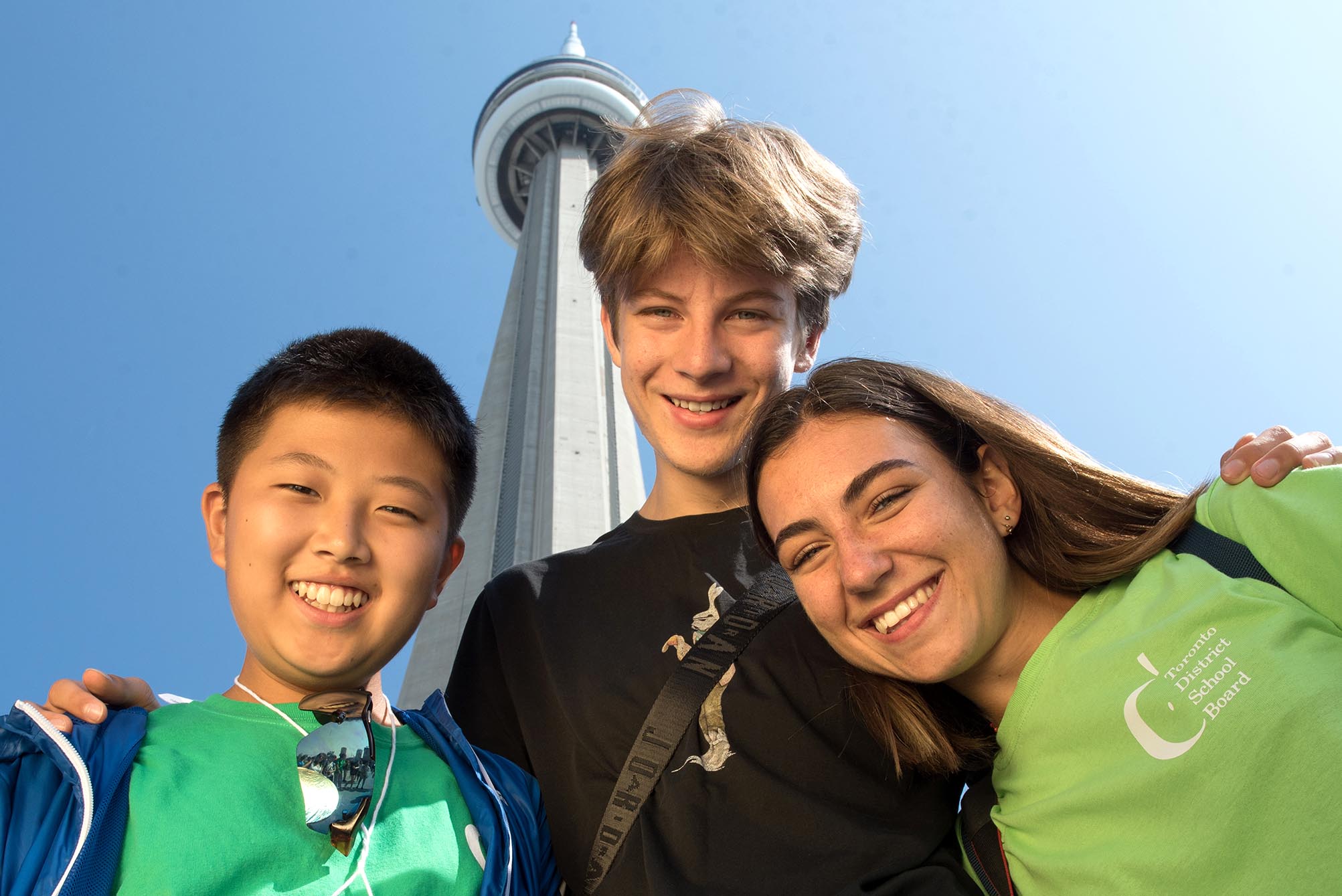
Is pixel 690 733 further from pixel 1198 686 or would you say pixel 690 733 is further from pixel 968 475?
pixel 1198 686

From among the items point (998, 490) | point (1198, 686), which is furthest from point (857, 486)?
point (1198, 686)

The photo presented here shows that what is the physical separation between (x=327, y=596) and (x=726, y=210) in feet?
5.01

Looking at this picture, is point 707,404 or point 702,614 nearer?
point 702,614

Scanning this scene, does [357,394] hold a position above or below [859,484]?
above

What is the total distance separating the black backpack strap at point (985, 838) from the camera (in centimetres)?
218

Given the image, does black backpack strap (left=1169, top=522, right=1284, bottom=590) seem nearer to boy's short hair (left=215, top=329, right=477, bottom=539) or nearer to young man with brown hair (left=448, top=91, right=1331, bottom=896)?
young man with brown hair (left=448, top=91, right=1331, bottom=896)

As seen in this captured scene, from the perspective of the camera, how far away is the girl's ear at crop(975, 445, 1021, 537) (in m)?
2.50

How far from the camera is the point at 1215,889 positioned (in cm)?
175

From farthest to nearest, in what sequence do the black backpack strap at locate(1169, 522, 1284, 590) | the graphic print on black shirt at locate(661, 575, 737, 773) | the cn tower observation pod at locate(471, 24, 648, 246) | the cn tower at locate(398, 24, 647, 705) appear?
1. the cn tower observation pod at locate(471, 24, 648, 246)
2. the cn tower at locate(398, 24, 647, 705)
3. the graphic print on black shirt at locate(661, 575, 737, 773)
4. the black backpack strap at locate(1169, 522, 1284, 590)

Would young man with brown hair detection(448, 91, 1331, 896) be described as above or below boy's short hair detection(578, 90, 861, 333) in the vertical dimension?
below

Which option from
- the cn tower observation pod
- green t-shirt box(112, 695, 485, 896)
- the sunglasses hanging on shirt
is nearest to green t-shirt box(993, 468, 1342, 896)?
green t-shirt box(112, 695, 485, 896)

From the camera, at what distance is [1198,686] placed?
1.91 metres

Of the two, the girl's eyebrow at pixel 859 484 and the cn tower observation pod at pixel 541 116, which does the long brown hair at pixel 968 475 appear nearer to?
the girl's eyebrow at pixel 859 484

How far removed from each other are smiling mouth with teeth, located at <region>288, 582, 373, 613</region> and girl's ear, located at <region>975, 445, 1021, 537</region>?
1.56 metres
